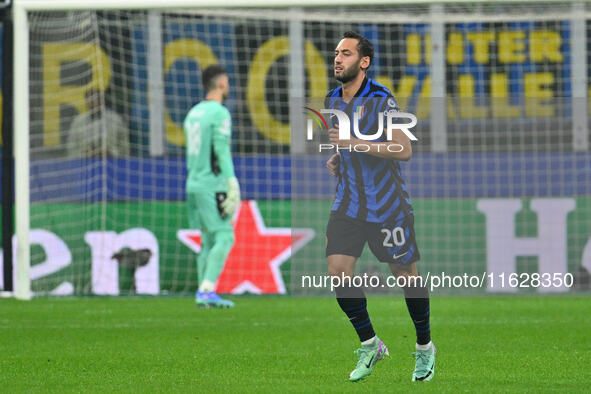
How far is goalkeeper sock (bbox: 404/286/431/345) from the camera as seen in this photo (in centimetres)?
584

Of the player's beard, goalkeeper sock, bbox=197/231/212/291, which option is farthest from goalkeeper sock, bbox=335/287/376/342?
goalkeeper sock, bbox=197/231/212/291

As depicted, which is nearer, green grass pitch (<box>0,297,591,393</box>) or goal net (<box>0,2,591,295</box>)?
green grass pitch (<box>0,297,591,393</box>)

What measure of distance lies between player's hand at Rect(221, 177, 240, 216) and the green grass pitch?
0.94m

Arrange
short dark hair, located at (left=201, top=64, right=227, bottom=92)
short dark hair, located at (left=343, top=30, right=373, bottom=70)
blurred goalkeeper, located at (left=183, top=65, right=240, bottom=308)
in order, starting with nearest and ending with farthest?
Answer: short dark hair, located at (left=343, top=30, right=373, bottom=70) < blurred goalkeeper, located at (left=183, top=65, right=240, bottom=308) < short dark hair, located at (left=201, top=64, right=227, bottom=92)

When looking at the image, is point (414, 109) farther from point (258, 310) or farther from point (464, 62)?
point (258, 310)

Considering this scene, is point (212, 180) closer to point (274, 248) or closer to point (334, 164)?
point (274, 248)

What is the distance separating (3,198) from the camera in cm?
1238

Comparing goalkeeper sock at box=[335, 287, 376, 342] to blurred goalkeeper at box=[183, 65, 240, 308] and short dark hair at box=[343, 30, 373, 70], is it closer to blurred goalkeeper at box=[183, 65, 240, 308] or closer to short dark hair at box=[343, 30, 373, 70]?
short dark hair at box=[343, 30, 373, 70]

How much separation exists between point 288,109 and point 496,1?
358cm

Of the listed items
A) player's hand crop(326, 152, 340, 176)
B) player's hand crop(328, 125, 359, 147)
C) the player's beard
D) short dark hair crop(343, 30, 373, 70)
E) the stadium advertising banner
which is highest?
short dark hair crop(343, 30, 373, 70)

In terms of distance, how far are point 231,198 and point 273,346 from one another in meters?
3.35

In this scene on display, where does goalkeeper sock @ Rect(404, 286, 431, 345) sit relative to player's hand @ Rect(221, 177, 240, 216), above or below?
below

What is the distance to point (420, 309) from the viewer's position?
5832 mm

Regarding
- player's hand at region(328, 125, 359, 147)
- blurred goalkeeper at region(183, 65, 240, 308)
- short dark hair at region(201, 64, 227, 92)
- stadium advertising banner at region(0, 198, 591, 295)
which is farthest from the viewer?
stadium advertising banner at region(0, 198, 591, 295)
